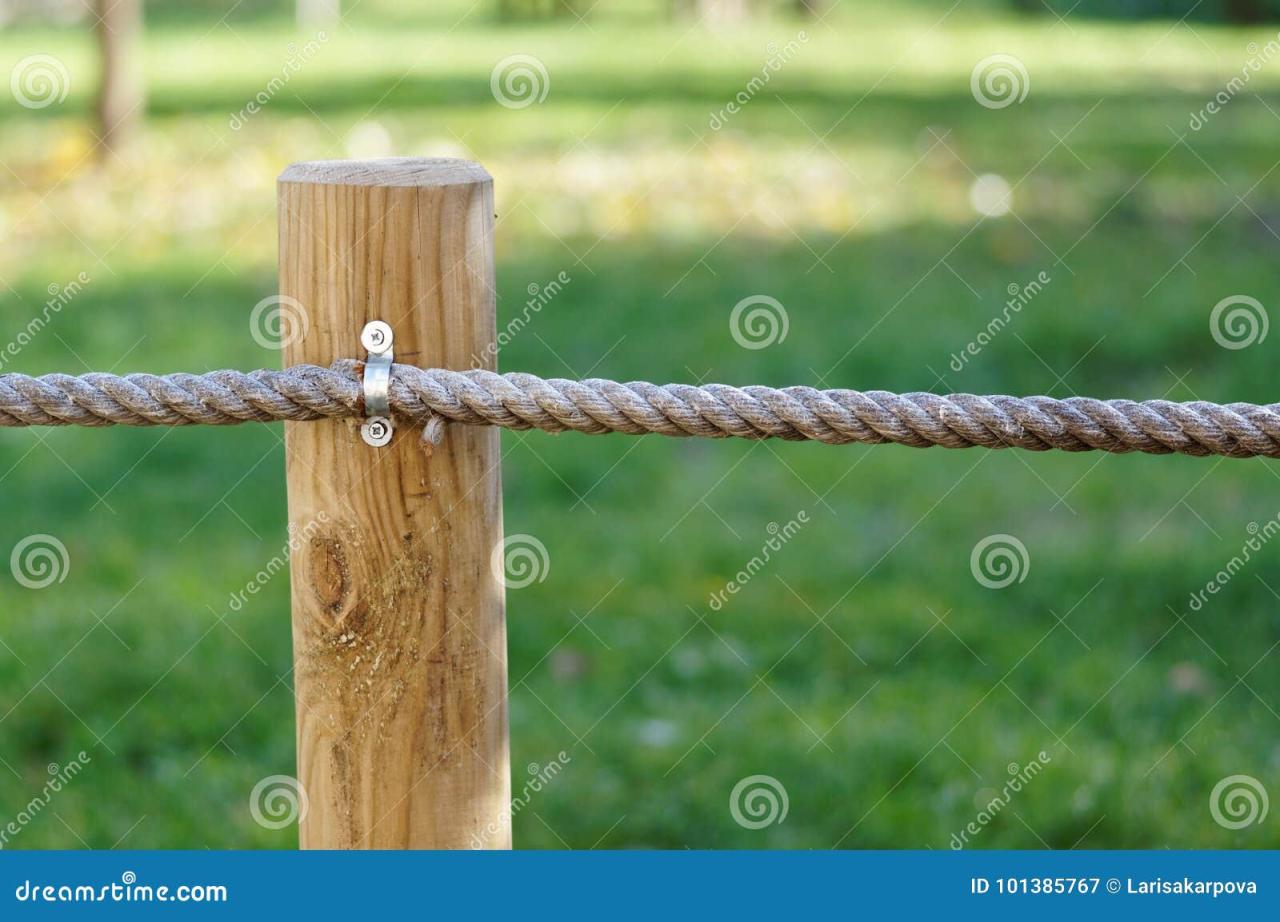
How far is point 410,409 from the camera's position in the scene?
1.51 metres

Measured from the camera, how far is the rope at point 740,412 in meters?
1.54

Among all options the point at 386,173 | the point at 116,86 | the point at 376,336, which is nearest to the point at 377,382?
the point at 376,336

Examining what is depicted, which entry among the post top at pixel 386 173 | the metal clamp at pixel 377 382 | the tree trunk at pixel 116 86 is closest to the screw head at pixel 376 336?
the metal clamp at pixel 377 382

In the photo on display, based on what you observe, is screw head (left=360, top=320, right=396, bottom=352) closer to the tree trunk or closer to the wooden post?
the wooden post

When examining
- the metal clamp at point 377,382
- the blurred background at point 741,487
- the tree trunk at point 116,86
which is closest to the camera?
the metal clamp at point 377,382

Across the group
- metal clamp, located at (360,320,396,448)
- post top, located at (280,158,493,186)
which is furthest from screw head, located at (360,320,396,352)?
post top, located at (280,158,493,186)

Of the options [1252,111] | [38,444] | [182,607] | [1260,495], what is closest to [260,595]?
[182,607]

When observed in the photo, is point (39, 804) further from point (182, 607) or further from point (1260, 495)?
point (1260, 495)

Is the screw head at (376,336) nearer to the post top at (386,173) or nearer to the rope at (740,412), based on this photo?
the rope at (740,412)

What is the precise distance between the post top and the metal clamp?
0.15 meters

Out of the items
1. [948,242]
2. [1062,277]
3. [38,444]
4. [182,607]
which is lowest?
[182,607]

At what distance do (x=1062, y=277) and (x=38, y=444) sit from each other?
3879 millimetres

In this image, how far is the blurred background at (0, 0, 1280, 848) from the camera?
305 centimetres

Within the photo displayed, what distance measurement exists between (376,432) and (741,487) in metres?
3.02
